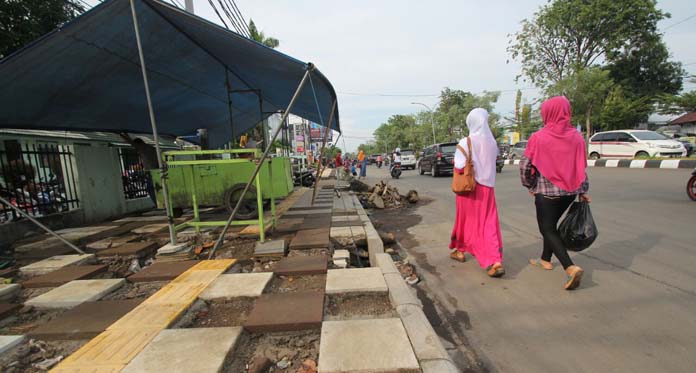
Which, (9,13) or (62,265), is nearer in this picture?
(62,265)

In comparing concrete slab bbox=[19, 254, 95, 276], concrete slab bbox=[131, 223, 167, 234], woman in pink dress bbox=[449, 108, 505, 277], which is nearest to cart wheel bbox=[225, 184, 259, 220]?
concrete slab bbox=[131, 223, 167, 234]

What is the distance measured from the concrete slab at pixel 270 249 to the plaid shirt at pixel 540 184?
265cm

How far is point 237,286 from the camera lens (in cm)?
259

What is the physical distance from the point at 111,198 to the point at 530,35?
1229 inches

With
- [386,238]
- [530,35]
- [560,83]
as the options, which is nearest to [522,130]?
[530,35]

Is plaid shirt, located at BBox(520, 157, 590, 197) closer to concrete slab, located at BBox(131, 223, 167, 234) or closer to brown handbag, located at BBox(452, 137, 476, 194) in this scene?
brown handbag, located at BBox(452, 137, 476, 194)

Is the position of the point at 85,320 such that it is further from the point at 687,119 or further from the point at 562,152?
the point at 687,119

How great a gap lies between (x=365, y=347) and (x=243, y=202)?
13.0 ft

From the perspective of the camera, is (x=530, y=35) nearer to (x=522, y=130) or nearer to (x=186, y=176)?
(x=522, y=130)

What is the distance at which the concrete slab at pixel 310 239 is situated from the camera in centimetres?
361

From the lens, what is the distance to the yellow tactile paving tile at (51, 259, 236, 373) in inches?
65.4

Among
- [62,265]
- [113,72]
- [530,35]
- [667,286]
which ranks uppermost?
[530,35]

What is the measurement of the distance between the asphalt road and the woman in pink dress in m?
0.26

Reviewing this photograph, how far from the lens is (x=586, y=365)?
1747 millimetres
